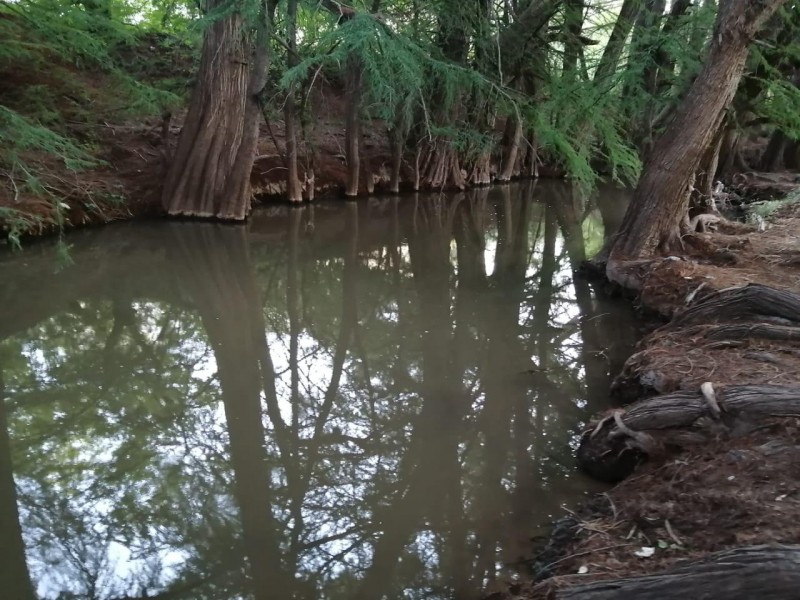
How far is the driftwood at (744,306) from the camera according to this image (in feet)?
14.3

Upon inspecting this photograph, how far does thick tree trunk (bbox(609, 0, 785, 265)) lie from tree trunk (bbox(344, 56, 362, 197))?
6.13 meters

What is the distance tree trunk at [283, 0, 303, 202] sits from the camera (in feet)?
32.1

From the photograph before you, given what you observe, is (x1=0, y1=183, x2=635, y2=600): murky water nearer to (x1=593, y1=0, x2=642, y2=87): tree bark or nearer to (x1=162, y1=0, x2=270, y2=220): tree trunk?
(x1=162, y1=0, x2=270, y2=220): tree trunk

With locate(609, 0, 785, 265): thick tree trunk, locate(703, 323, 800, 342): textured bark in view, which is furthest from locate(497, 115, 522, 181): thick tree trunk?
locate(703, 323, 800, 342): textured bark

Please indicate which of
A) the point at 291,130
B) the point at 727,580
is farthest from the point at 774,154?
the point at 727,580

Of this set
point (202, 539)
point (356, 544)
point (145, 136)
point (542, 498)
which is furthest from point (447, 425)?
point (145, 136)

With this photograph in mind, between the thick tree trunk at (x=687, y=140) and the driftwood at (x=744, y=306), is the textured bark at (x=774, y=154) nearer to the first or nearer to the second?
the thick tree trunk at (x=687, y=140)

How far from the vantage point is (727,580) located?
6.92 feet

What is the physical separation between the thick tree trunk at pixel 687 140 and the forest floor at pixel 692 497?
2.95m

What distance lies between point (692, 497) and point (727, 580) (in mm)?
918

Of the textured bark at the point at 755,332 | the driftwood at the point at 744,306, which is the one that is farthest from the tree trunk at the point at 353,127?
the textured bark at the point at 755,332

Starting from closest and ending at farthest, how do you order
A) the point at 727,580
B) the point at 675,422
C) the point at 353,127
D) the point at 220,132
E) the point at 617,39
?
the point at 727,580 < the point at 675,422 < the point at 220,132 < the point at 617,39 < the point at 353,127

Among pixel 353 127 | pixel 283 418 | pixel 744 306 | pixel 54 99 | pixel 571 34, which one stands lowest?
pixel 283 418

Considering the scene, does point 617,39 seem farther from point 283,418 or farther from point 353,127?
point 283,418
